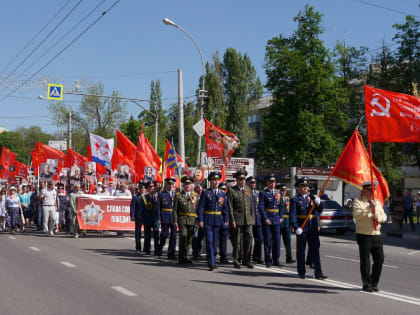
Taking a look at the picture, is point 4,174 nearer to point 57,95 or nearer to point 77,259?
point 57,95

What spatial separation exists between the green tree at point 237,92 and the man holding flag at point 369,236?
45.4m

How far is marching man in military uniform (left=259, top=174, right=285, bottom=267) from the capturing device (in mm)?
12117

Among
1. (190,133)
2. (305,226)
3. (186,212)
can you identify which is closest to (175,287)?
(305,226)

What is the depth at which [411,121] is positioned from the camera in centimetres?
920

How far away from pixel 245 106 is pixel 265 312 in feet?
158

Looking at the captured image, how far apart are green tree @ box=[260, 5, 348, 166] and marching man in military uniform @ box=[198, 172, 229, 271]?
89.9 feet

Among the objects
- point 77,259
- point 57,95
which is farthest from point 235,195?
point 57,95

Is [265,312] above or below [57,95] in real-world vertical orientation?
below

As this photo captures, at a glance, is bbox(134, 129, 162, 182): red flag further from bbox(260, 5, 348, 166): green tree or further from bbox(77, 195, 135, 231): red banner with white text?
bbox(260, 5, 348, 166): green tree

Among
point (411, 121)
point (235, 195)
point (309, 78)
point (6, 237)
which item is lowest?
point (6, 237)

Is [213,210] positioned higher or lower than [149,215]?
higher

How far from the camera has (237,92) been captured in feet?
178

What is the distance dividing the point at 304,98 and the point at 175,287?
31753mm

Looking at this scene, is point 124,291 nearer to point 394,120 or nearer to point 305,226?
point 305,226
